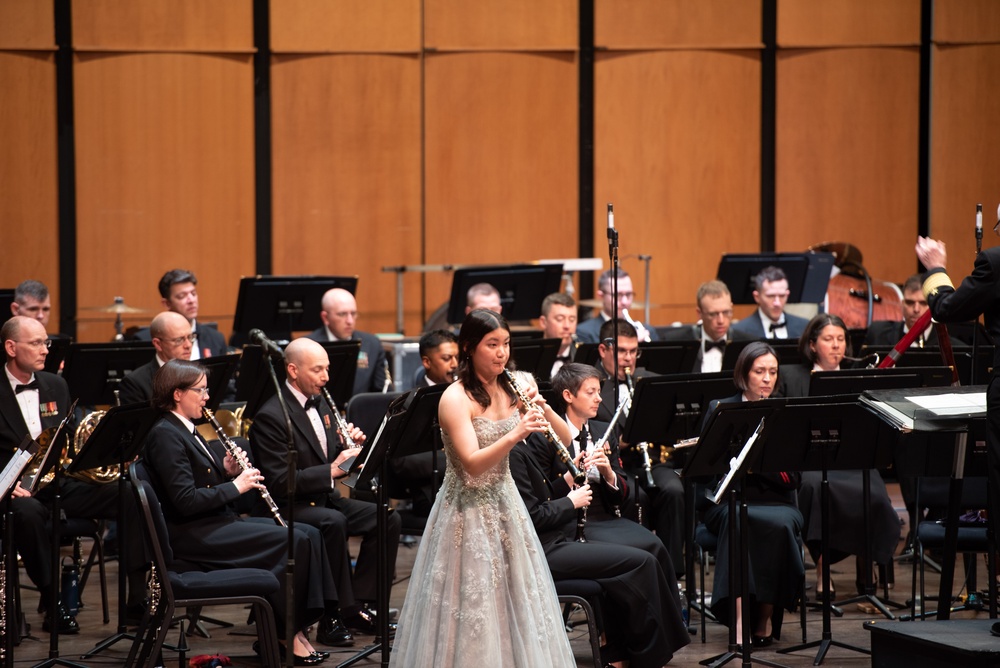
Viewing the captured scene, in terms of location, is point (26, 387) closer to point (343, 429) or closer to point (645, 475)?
point (343, 429)

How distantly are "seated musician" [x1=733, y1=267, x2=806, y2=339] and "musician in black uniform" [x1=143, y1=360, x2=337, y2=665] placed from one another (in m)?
3.72

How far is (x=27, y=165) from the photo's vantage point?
408 inches

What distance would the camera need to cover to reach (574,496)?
16.5 feet

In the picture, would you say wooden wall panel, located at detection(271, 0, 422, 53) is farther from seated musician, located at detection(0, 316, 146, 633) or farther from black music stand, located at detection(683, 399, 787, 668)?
black music stand, located at detection(683, 399, 787, 668)

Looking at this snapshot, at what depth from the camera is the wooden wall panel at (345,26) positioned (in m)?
10.8

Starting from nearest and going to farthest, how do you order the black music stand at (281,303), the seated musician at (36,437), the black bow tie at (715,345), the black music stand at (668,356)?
1. the seated musician at (36,437)
2. the black music stand at (668,356)
3. the black bow tie at (715,345)
4. the black music stand at (281,303)

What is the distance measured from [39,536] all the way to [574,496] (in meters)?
2.45

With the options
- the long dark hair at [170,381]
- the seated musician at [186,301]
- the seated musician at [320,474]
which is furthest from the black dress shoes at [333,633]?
the seated musician at [186,301]

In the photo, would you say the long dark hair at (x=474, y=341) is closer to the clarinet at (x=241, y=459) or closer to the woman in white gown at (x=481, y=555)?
the woman in white gown at (x=481, y=555)

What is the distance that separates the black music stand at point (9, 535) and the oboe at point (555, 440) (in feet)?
5.82

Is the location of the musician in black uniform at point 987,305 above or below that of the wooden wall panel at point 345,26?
below

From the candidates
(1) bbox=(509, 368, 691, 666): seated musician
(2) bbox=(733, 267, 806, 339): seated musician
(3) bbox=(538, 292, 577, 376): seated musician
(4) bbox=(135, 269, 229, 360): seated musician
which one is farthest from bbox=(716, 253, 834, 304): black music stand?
(1) bbox=(509, 368, 691, 666): seated musician

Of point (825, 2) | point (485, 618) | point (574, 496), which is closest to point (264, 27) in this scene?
point (825, 2)

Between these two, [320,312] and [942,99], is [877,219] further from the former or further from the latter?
[320,312]
